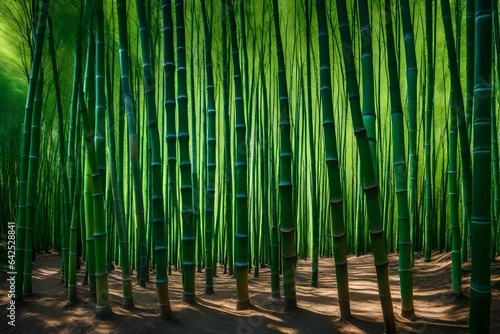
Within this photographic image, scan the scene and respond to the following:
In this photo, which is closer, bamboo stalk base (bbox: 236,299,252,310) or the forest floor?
the forest floor

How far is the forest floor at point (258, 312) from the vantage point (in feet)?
4.00

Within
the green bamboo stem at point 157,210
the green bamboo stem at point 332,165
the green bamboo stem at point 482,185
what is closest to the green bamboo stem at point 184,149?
the green bamboo stem at point 157,210

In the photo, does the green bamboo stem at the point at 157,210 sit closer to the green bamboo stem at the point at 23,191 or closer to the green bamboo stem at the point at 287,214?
the green bamboo stem at the point at 287,214

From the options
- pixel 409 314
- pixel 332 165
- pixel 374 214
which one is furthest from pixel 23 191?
pixel 409 314

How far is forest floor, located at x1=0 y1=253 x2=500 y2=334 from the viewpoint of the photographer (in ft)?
4.00

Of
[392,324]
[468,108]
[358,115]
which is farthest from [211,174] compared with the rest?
[468,108]

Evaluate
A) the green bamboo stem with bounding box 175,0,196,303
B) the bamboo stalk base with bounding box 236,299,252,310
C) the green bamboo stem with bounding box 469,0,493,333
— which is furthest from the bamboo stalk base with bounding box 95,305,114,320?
the green bamboo stem with bounding box 469,0,493,333

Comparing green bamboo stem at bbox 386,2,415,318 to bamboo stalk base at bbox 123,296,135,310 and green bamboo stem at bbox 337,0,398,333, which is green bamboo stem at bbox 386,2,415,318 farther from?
bamboo stalk base at bbox 123,296,135,310

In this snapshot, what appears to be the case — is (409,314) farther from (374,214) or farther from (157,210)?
(157,210)

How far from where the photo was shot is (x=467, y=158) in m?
1.38

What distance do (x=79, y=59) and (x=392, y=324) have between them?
59.5 inches

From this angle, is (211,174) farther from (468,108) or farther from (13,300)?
(468,108)

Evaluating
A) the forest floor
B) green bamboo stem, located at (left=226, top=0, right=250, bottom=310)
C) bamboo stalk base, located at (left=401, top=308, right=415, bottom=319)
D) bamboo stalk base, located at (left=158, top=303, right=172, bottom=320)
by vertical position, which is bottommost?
the forest floor

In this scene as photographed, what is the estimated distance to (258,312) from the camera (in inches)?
53.2
